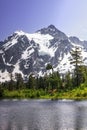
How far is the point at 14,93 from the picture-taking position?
568ft

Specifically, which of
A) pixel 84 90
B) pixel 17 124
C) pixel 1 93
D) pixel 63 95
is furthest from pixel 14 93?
pixel 17 124

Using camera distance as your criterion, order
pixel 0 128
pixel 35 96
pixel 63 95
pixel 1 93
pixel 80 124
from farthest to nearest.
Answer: pixel 1 93 < pixel 35 96 < pixel 63 95 < pixel 80 124 < pixel 0 128

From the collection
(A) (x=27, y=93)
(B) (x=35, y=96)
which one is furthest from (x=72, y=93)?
(A) (x=27, y=93)

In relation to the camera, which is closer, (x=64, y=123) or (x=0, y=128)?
(x=0, y=128)

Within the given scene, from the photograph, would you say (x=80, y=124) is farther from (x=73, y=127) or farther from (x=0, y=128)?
(x=0, y=128)

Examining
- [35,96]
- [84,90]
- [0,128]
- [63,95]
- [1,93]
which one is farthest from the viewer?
[1,93]

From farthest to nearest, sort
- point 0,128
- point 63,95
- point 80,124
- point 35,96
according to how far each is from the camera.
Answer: point 35,96 < point 63,95 < point 80,124 < point 0,128

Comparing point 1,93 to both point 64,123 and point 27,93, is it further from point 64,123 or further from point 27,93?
point 64,123

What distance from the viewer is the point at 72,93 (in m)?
126

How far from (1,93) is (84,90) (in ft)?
225

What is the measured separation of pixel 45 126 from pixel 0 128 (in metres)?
6.04

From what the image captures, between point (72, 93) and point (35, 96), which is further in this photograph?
point (35, 96)

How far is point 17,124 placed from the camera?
44.3 m

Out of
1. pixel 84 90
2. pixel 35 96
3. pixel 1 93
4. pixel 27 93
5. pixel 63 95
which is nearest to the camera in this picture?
pixel 84 90
